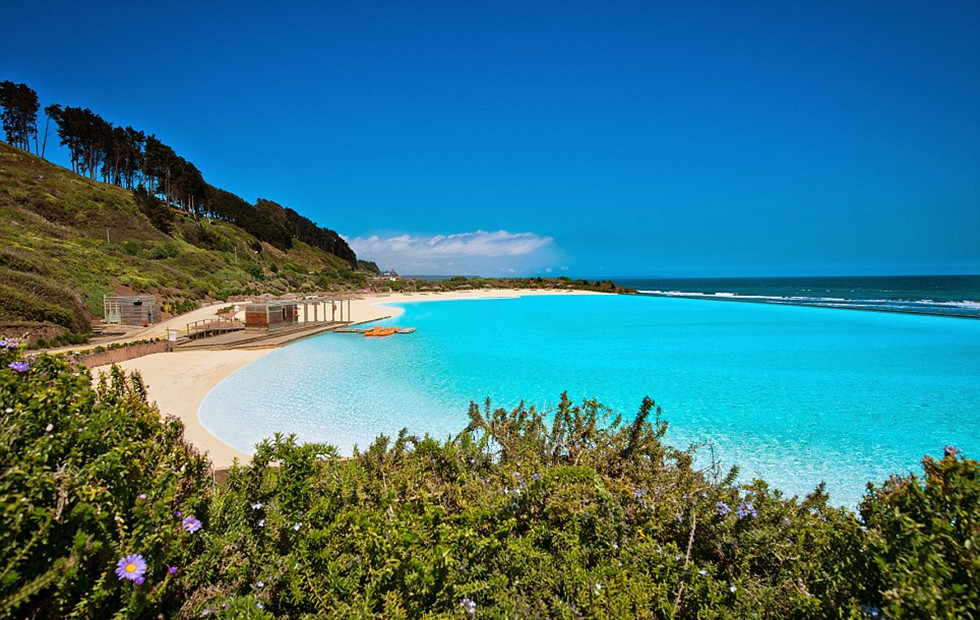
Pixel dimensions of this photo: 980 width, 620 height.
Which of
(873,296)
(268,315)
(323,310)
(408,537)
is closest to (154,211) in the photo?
(323,310)

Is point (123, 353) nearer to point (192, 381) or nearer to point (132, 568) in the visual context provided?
point (192, 381)

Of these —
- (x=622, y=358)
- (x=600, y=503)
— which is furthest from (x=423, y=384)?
(x=600, y=503)

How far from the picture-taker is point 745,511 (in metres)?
2.71

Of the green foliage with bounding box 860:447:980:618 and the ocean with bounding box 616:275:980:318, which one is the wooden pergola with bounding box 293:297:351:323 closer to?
the green foliage with bounding box 860:447:980:618

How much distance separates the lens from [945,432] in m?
7.98

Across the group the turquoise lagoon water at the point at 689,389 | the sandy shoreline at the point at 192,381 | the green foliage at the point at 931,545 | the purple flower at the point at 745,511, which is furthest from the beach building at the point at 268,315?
the green foliage at the point at 931,545

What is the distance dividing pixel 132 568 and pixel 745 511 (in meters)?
3.34

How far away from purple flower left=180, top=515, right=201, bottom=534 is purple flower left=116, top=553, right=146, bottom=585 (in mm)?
378

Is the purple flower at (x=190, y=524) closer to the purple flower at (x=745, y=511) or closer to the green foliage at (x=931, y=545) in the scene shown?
the green foliage at (x=931, y=545)

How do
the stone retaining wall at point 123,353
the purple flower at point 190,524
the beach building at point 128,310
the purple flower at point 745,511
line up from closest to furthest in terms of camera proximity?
the purple flower at point 190,524, the purple flower at point 745,511, the stone retaining wall at point 123,353, the beach building at point 128,310

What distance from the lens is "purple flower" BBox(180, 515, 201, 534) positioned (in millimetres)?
2046

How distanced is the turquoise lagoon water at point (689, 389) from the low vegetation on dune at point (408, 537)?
2.40 meters

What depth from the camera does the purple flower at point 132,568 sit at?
1562 mm

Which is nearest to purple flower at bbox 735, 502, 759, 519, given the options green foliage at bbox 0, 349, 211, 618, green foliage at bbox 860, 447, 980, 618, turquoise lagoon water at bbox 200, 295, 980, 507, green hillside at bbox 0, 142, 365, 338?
green foliage at bbox 860, 447, 980, 618
